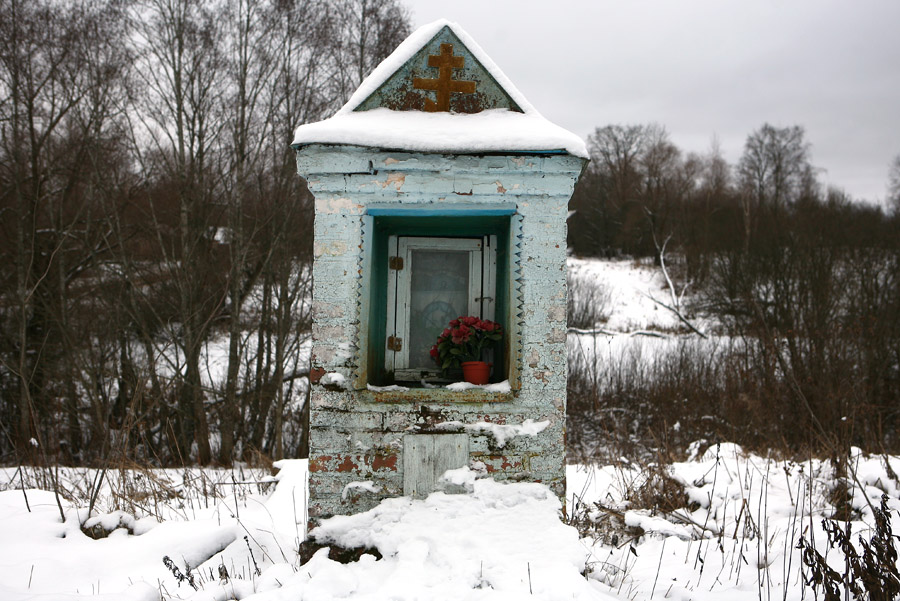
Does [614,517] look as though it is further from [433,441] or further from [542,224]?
[542,224]

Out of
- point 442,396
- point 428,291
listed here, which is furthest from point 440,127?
point 442,396

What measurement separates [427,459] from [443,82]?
2.46 m

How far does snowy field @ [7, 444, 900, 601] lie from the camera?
120 inches

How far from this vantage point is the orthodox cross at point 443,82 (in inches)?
152

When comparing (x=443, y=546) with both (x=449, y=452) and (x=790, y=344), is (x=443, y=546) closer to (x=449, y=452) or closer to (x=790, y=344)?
(x=449, y=452)

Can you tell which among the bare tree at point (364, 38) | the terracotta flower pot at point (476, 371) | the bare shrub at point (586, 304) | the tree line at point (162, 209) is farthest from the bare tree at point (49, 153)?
the bare shrub at point (586, 304)

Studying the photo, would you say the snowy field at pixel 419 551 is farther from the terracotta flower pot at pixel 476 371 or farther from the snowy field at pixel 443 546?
the terracotta flower pot at pixel 476 371

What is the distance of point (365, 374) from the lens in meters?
3.61

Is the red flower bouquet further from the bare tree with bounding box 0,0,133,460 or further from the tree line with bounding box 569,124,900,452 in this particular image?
the bare tree with bounding box 0,0,133,460

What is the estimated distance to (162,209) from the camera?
12328 millimetres

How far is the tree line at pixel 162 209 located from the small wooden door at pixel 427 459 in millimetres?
8957

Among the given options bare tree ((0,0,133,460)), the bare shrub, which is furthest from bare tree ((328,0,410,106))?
the bare shrub

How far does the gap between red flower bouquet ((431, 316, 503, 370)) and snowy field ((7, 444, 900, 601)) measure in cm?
74

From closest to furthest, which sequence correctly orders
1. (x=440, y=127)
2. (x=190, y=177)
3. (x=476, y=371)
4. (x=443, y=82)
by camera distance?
(x=440, y=127), (x=476, y=371), (x=443, y=82), (x=190, y=177)
